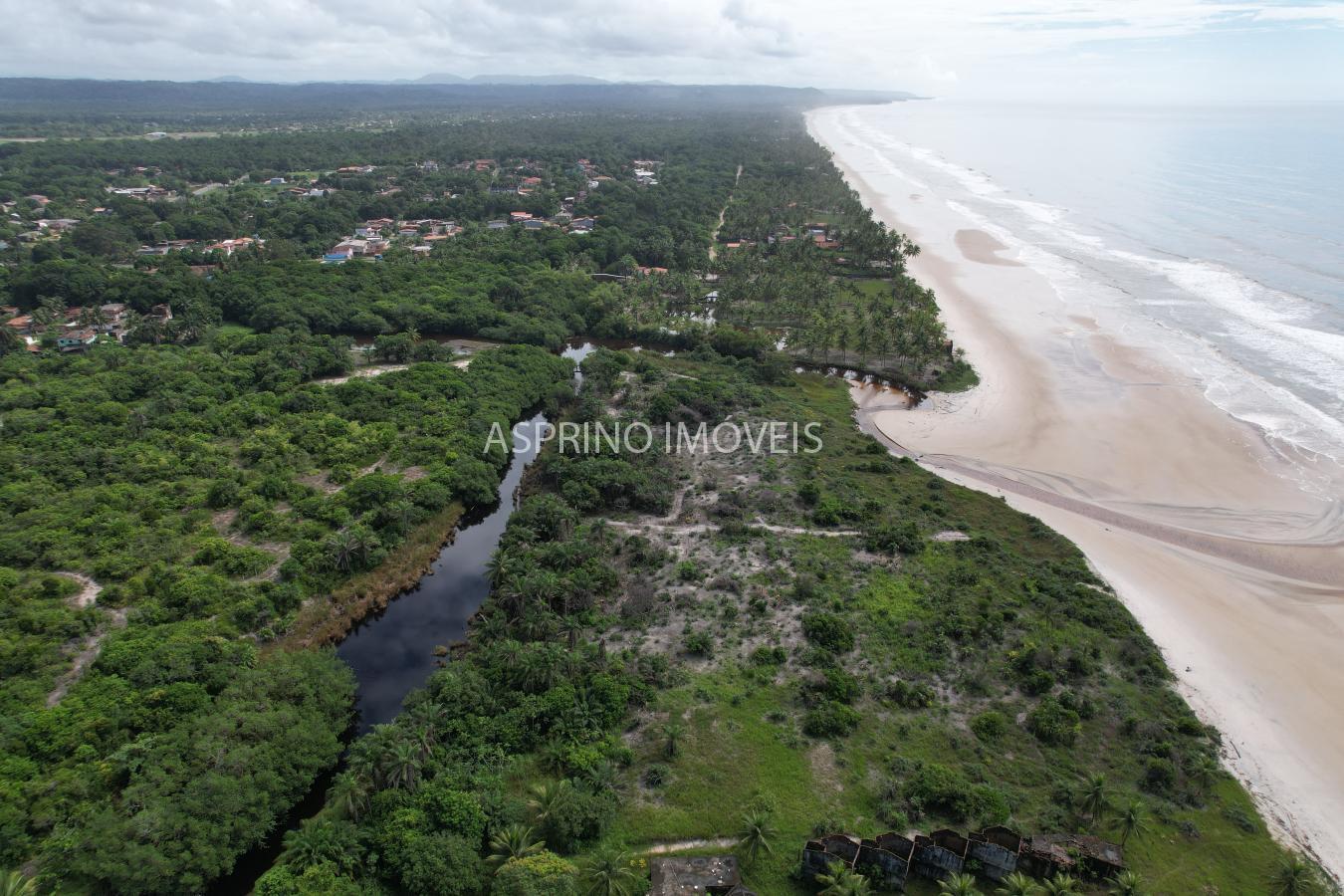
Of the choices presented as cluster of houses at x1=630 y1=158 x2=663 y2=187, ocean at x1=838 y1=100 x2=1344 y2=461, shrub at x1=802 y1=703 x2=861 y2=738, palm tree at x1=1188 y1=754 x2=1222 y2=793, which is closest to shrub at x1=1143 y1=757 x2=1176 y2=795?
palm tree at x1=1188 y1=754 x2=1222 y2=793

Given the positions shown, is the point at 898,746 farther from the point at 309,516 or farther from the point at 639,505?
the point at 309,516

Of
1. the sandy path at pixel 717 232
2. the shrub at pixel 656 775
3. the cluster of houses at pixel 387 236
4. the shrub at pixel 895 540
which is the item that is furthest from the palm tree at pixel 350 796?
the sandy path at pixel 717 232

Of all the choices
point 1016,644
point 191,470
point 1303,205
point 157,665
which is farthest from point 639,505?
point 1303,205

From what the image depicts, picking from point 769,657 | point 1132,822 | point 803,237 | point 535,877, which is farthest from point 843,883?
point 803,237

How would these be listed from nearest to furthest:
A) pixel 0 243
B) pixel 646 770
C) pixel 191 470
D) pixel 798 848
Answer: pixel 798 848 → pixel 646 770 → pixel 191 470 → pixel 0 243

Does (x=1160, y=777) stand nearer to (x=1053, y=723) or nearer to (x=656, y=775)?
(x=1053, y=723)

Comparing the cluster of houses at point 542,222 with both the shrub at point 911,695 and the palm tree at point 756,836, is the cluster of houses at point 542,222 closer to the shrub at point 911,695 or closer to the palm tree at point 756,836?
the shrub at point 911,695
